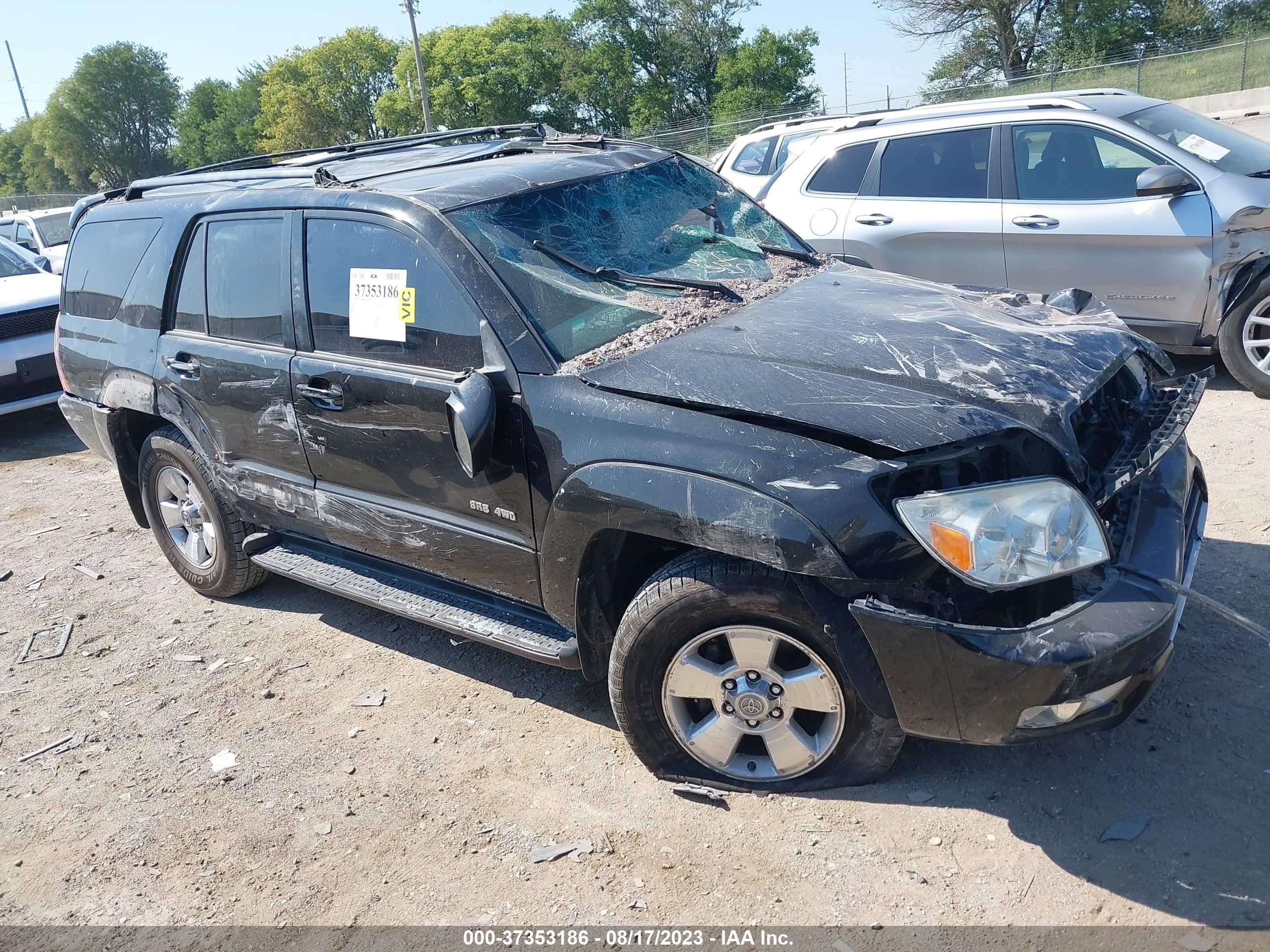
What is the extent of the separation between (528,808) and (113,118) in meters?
110

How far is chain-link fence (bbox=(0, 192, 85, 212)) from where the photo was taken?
2047 inches

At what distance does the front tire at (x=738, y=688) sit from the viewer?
2697 mm

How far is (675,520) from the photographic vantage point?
2670 mm

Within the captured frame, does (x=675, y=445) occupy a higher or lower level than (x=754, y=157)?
lower

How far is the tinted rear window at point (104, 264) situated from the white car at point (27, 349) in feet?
11.6

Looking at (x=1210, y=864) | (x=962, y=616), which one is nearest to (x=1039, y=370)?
(x=962, y=616)

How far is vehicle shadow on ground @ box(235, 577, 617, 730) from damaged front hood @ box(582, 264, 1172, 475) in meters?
1.36

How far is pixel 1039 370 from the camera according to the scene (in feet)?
9.28

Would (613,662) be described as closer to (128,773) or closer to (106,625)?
(128,773)

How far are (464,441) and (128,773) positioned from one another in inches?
74.1

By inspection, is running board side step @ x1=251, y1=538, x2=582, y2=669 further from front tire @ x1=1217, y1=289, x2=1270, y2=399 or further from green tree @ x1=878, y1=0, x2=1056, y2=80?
green tree @ x1=878, y1=0, x2=1056, y2=80

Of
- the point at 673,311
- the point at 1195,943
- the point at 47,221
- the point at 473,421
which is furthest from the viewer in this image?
the point at 47,221

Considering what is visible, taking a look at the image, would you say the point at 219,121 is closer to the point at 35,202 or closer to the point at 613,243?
the point at 35,202

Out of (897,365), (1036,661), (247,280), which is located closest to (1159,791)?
(1036,661)
